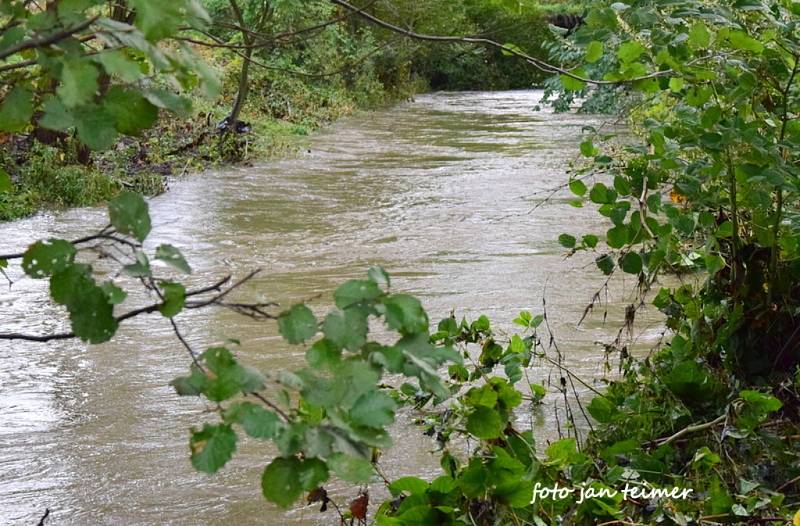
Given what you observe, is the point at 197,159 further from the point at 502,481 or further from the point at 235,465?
the point at 502,481

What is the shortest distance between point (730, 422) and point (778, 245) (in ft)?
1.80

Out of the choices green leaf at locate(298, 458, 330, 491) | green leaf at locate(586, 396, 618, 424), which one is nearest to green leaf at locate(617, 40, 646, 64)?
green leaf at locate(586, 396, 618, 424)

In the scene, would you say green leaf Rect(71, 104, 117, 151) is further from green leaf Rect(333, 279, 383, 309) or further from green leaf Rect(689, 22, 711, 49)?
green leaf Rect(689, 22, 711, 49)

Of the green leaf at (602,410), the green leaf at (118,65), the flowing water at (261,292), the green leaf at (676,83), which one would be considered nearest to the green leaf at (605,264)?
the green leaf at (602,410)

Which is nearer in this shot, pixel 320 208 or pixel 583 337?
pixel 583 337

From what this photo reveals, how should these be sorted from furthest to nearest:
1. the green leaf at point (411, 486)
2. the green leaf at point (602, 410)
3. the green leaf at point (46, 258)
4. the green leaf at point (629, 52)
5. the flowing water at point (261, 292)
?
the flowing water at point (261, 292)
the green leaf at point (602, 410)
the green leaf at point (629, 52)
the green leaf at point (411, 486)
the green leaf at point (46, 258)

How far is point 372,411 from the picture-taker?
3.79 feet

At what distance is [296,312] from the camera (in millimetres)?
1268

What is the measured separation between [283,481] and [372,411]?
13 cm

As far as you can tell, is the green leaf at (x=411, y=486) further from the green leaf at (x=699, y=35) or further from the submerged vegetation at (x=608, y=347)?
the green leaf at (x=699, y=35)

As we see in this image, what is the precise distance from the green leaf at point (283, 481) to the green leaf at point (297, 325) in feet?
0.52

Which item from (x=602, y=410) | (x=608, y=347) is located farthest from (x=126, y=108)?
(x=608, y=347)

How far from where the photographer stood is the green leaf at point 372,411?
115 centimetres

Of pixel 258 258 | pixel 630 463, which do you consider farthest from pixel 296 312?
pixel 258 258
